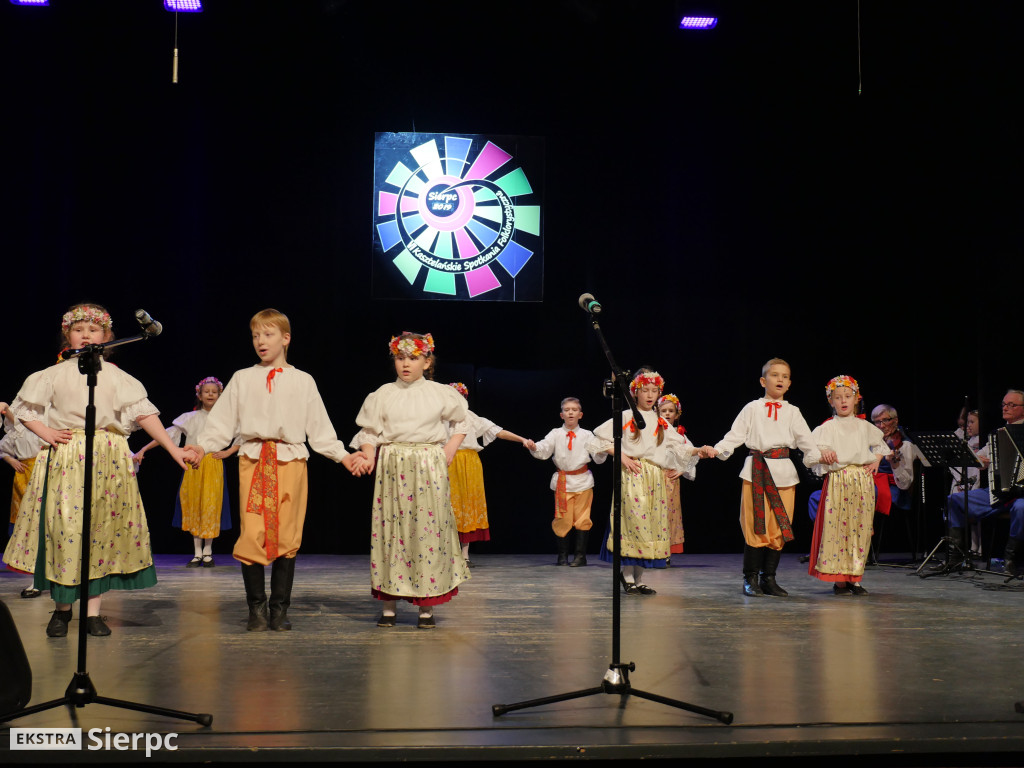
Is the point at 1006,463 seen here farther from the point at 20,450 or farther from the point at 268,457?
the point at 20,450

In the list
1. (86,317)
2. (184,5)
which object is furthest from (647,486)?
(184,5)

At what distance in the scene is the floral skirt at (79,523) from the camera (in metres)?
3.75

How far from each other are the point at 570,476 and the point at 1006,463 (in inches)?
121

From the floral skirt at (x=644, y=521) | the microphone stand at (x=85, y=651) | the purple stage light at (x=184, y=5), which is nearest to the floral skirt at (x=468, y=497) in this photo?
the floral skirt at (x=644, y=521)

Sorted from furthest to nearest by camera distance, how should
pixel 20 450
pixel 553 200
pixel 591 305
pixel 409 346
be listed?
pixel 553 200, pixel 20 450, pixel 409 346, pixel 591 305

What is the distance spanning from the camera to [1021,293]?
22.9 ft

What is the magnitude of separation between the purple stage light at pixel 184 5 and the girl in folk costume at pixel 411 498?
12.2ft

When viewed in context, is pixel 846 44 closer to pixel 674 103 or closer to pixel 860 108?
pixel 860 108

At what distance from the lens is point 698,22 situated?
687cm

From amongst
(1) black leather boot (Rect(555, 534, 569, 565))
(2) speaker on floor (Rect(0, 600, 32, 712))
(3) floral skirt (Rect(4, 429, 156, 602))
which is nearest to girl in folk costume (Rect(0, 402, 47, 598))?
(3) floral skirt (Rect(4, 429, 156, 602))

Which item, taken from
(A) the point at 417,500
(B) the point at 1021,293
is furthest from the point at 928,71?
(A) the point at 417,500

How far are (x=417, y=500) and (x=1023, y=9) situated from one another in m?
5.59

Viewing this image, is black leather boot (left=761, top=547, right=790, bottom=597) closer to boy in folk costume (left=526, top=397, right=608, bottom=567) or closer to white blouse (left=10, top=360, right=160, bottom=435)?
boy in folk costume (left=526, top=397, right=608, bottom=567)

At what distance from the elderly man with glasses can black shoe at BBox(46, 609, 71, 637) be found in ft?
18.1
